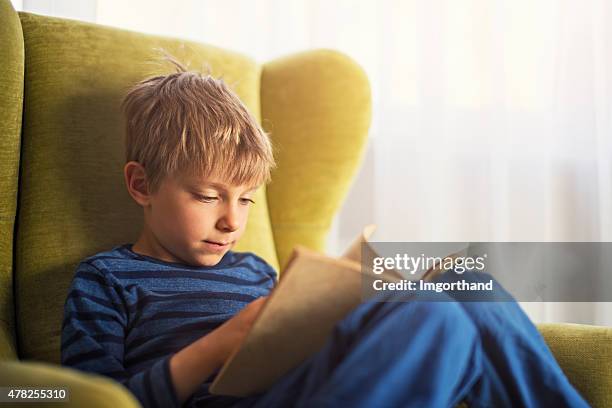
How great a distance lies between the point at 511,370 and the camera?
0.77 m

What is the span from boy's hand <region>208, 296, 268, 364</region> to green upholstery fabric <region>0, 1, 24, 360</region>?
0.40 m

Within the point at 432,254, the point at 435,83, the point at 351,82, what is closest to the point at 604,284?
the point at 432,254

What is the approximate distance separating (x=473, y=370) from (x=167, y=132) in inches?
22.9

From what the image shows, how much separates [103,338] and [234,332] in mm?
211

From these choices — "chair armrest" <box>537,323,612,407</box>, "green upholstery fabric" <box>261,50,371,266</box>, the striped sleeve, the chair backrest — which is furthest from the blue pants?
"green upholstery fabric" <box>261,50,371,266</box>

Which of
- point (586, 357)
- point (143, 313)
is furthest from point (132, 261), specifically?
Result: point (586, 357)

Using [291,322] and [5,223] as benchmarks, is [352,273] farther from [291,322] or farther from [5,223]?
[5,223]

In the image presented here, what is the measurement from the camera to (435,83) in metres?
1.89

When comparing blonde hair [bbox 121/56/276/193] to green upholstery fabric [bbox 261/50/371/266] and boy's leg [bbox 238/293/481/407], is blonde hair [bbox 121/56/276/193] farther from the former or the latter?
boy's leg [bbox 238/293/481/407]

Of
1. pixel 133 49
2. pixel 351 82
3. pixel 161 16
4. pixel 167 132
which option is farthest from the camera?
pixel 161 16

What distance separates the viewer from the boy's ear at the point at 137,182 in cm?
110

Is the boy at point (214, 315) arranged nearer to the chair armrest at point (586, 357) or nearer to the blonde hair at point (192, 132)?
the blonde hair at point (192, 132)

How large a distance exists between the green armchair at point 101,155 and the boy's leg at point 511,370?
0.25 meters

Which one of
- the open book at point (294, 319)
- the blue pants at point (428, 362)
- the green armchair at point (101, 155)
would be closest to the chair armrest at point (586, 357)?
the green armchair at point (101, 155)
